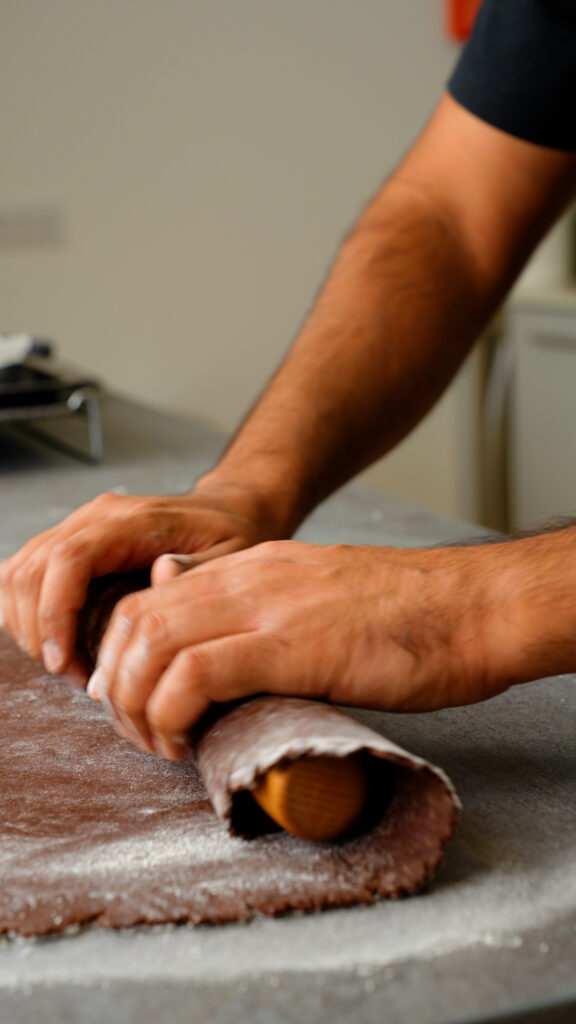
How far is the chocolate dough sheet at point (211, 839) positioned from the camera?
531mm

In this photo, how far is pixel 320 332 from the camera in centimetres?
117

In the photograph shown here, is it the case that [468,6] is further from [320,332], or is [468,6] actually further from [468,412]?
[320,332]

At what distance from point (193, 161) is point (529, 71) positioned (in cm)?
203

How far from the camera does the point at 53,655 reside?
2.63 feet

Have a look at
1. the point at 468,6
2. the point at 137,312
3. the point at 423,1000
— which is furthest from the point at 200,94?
the point at 423,1000

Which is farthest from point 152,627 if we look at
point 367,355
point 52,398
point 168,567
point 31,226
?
point 31,226

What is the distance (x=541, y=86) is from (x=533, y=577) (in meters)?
0.78

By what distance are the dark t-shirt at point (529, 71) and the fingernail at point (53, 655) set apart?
2.68ft

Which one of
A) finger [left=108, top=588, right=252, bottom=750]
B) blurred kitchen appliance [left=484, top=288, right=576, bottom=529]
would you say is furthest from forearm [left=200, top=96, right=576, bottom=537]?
blurred kitchen appliance [left=484, top=288, right=576, bottom=529]

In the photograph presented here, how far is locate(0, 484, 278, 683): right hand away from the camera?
791 mm

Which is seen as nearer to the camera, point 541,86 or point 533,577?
point 533,577

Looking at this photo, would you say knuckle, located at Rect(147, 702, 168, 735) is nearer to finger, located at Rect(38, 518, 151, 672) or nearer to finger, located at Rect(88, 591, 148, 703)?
finger, located at Rect(88, 591, 148, 703)

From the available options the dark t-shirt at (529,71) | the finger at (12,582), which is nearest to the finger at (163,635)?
the finger at (12,582)

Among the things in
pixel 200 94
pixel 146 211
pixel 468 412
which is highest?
pixel 200 94
